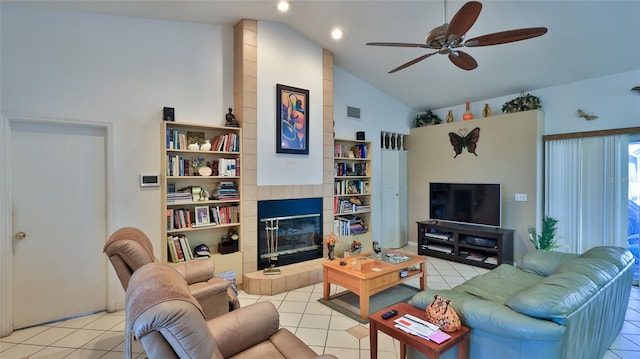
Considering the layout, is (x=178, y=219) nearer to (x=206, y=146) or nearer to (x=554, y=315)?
(x=206, y=146)

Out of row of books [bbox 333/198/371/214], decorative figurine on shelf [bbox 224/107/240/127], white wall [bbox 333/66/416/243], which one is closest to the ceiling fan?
decorative figurine on shelf [bbox 224/107/240/127]

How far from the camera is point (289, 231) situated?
171 inches

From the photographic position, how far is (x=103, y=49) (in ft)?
10.5

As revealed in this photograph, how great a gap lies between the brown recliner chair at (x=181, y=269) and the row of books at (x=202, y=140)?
145 cm

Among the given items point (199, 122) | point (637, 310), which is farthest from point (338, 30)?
point (637, 310)

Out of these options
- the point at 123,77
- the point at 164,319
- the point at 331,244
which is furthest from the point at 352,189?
the point at 164,319

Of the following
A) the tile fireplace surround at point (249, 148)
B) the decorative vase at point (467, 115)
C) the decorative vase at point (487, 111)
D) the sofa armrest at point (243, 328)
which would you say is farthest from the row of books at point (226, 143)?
the decorative vase at point (487, 111)

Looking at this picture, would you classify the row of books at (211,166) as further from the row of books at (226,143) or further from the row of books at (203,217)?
the row of books at (203,217)

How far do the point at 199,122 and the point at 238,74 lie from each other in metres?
0.81

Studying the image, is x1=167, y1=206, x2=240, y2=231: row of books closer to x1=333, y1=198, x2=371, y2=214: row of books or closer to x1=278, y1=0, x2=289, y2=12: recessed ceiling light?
x1=333, y1=198, x2=371, y2=214: row of books

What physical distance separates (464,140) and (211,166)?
14.1 feet

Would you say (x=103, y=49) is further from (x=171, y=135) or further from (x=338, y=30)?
(x=338, y=30)

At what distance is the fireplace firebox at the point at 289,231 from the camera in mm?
4094

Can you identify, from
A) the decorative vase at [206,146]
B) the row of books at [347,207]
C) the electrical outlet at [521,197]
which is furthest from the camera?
the row of books at [347,207]
